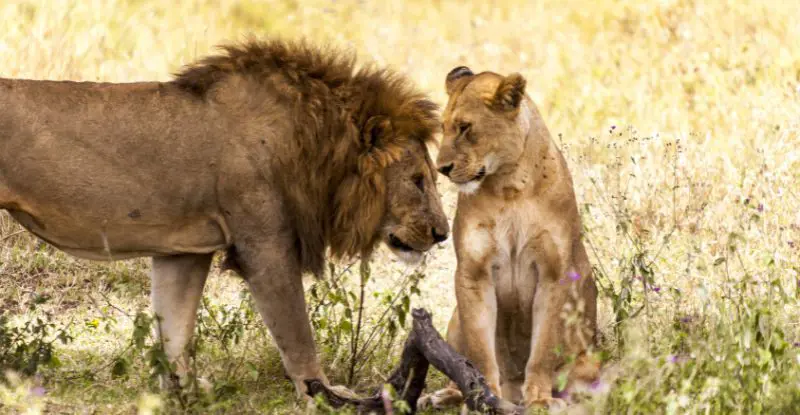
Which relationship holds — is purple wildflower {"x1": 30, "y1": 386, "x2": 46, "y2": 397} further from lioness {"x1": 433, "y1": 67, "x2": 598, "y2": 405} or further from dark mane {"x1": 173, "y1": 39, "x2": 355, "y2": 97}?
lioness {"x1": 433, "y1": 67, "x2": 598, "y2": 405}

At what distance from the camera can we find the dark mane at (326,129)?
16.6ft

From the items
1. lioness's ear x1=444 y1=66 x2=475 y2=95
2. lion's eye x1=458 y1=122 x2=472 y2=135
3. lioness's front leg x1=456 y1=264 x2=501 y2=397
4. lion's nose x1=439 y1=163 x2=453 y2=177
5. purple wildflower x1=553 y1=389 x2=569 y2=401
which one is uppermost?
lioness's ear x1=444 y1=66 x2=475 y2=95

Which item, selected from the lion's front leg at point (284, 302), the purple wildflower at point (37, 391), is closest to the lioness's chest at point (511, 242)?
the lion's front leg at point (284, 302)

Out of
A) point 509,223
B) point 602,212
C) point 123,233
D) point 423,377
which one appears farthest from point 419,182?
point 602,212

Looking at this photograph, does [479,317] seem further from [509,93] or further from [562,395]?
[509,93]

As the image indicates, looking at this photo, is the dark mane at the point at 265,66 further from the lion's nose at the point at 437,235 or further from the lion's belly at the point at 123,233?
the lion's nose at the point at 437,235

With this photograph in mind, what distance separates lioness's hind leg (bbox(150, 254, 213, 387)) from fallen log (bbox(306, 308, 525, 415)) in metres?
0.64

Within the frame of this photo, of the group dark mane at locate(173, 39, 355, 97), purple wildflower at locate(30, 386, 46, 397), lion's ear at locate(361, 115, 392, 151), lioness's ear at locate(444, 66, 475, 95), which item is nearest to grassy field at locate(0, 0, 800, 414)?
purple wildflower at locate(30, 386, 46, 397)

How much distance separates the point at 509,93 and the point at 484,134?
160 millimetres

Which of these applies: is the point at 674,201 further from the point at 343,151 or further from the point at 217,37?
the point at 217,37

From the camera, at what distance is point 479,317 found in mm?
4816

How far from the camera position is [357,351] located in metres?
5.86

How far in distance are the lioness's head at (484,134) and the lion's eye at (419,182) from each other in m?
0.38

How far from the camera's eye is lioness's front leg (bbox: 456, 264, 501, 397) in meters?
4.79
